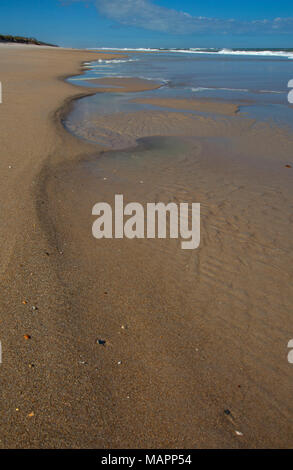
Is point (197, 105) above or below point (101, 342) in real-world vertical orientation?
above

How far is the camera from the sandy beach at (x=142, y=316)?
2.09 m

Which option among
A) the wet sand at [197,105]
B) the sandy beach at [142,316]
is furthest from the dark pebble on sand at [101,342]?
the wet sand at [197,105]

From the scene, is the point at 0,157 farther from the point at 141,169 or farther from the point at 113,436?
the point at 113,436

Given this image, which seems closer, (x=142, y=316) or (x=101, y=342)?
(x=101, y=342)

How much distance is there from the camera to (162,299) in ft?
10.1

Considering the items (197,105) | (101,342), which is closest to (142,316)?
(101,342)

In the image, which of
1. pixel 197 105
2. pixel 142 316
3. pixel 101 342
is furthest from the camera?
pixel 197 105

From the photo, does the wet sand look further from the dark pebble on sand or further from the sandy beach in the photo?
the dark pebble on sand

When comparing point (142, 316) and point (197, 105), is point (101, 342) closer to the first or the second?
point (142, 316)

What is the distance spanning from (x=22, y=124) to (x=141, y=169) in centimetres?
381

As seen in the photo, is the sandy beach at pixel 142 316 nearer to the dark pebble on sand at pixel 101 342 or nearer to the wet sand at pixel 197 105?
the dark pebble on sand at pixel 101 342

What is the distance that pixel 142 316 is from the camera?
2865mm

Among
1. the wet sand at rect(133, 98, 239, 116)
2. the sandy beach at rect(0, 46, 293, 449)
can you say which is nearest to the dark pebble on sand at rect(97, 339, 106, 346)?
the sandy beach at rect(0, 46, 293, 449)

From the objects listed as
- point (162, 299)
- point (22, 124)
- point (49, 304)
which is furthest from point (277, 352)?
point (22, 124)
